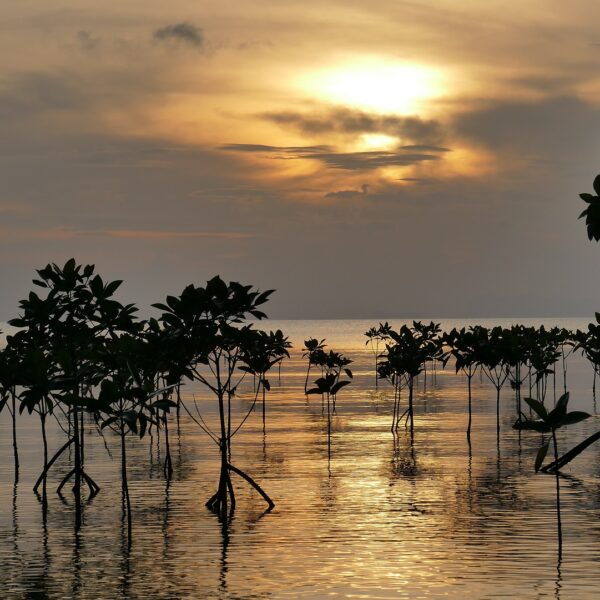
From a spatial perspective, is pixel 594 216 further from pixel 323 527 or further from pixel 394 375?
pixel 394 375

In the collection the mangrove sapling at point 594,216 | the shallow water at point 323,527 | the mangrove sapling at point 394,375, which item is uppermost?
the mangrove sapling at point 594,216

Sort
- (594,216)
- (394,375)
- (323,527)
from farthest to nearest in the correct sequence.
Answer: (394,375)
(323,527)
(594,216)

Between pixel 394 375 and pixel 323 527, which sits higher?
pixel 394 375

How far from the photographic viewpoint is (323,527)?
114ft

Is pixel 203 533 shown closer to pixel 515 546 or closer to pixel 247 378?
pixel 515 546

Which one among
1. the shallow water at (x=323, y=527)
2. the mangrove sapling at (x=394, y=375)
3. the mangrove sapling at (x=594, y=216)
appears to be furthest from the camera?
the mangrove sapling at (x=394, y=375)

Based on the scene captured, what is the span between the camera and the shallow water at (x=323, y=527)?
26969 mm

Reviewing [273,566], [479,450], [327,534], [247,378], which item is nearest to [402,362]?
[479,450]

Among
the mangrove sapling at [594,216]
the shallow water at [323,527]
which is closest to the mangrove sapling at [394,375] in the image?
the shallow water at [323,527]

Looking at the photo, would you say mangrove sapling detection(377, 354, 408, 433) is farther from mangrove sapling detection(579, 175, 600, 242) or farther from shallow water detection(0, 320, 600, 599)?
mangrove sapling detection(579, 175, 600, 242)

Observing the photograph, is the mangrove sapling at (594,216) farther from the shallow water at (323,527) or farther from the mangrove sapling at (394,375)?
the mangrove sapling at (394,375)

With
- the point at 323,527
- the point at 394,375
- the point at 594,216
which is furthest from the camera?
the point at 394,375

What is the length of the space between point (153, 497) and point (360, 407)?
49216 millimetres


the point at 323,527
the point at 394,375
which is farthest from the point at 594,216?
the point at 394,375
